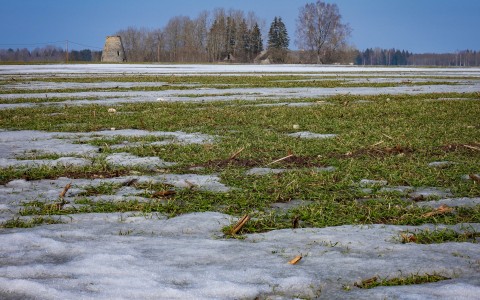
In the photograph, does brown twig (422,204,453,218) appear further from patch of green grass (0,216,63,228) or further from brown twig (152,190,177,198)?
patch of green grass (0,216,63,228)

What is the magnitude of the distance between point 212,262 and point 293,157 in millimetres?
3536

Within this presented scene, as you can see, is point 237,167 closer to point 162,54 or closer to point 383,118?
point 383,118

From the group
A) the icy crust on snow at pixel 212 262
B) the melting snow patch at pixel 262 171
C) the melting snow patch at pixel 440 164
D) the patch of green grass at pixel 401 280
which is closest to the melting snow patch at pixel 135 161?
the melting snow patch at pixel 262 171

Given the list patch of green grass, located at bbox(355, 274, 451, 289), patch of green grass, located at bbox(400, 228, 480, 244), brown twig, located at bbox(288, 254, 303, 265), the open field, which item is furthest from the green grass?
patch of green grass, located at bbox(355, 274, 451, 289)

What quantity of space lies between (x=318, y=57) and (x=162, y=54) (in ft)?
184

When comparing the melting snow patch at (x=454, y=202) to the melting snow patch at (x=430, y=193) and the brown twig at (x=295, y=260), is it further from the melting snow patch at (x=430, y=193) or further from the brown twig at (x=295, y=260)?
the brown twig at (x=295, y=260)

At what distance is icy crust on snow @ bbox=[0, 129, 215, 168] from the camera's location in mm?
6410

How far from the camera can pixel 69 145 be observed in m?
7.79

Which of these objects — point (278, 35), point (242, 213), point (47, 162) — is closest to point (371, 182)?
point (242, 213)

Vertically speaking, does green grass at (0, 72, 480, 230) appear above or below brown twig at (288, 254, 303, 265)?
above

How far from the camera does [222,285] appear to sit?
9.09 ft

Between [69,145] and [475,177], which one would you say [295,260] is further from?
[69,145]

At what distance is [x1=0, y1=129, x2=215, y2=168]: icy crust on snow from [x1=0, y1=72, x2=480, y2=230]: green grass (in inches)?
8.5

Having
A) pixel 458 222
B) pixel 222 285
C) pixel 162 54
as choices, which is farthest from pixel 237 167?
pixel 162 54
